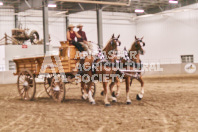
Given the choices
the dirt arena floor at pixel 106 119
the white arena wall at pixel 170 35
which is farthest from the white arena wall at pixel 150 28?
the dirt arena floor at pixel 106 119

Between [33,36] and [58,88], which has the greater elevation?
[33,36]

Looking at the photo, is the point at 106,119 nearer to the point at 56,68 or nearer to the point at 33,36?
the point at 56,68

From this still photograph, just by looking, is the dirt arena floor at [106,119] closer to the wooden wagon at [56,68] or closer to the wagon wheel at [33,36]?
the wooden wagon at [56,68]

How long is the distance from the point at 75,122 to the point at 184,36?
81.9ft

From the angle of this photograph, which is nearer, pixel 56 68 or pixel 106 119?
pixel 106 119

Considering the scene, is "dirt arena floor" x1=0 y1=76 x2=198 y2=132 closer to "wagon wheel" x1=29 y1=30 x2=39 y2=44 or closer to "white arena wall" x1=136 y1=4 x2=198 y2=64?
"wagon wheel" x1=29 y1=30 x2=39 y2=44

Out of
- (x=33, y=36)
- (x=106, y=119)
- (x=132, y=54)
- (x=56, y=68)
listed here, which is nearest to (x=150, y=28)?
(x=33, y=36)

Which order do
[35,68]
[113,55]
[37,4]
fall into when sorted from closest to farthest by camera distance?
[113,55] → [35,68] → [37,4]

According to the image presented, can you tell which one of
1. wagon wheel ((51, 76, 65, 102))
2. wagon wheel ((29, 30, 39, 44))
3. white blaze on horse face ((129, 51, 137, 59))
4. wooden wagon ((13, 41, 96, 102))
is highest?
wagon wheel ((29, 30, 39, 44))

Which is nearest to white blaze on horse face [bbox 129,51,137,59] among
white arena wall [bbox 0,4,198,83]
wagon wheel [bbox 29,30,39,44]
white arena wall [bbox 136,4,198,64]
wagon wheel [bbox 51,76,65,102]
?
wagon wheel [bbox 51,76,65,102]

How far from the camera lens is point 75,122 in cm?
588

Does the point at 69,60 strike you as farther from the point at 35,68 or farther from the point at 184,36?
the point at 184,36

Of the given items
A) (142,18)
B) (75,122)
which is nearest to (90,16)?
(142,18)

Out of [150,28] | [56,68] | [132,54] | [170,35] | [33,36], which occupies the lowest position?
[56,68]
